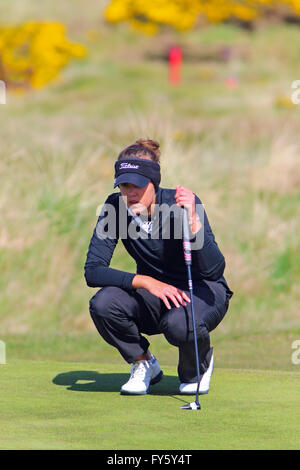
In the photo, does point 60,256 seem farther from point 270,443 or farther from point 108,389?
point 270,443

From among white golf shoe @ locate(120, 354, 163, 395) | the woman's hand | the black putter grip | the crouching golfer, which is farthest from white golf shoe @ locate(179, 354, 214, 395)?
the woman's hand

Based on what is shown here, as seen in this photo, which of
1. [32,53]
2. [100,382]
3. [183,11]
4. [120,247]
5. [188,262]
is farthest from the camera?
[183,11]

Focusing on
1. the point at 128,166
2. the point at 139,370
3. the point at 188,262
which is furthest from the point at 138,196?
the point at 139,370

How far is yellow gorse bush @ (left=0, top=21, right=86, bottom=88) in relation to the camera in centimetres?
3534

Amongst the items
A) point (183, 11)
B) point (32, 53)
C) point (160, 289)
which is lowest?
point (160, 289)

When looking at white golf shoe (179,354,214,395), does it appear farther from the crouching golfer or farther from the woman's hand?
the woman's hand

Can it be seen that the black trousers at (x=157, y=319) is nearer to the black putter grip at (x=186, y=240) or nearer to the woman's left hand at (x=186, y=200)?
the black putter grip at (x=186, y=240)

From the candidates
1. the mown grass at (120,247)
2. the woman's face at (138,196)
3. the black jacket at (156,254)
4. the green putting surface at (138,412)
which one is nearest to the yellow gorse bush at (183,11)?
the mown grass at (120,247)

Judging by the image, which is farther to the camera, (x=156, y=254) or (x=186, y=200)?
(x=156, y=254)

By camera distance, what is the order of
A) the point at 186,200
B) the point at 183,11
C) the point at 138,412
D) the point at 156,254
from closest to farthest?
the point at 138,412
the point at 186,200
the point at 156,254
the point at 183,11

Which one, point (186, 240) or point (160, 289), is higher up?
point (186, 240)

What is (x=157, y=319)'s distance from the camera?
212 inches

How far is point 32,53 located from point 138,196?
31818mm

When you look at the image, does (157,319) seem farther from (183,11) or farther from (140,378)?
(183,11)
